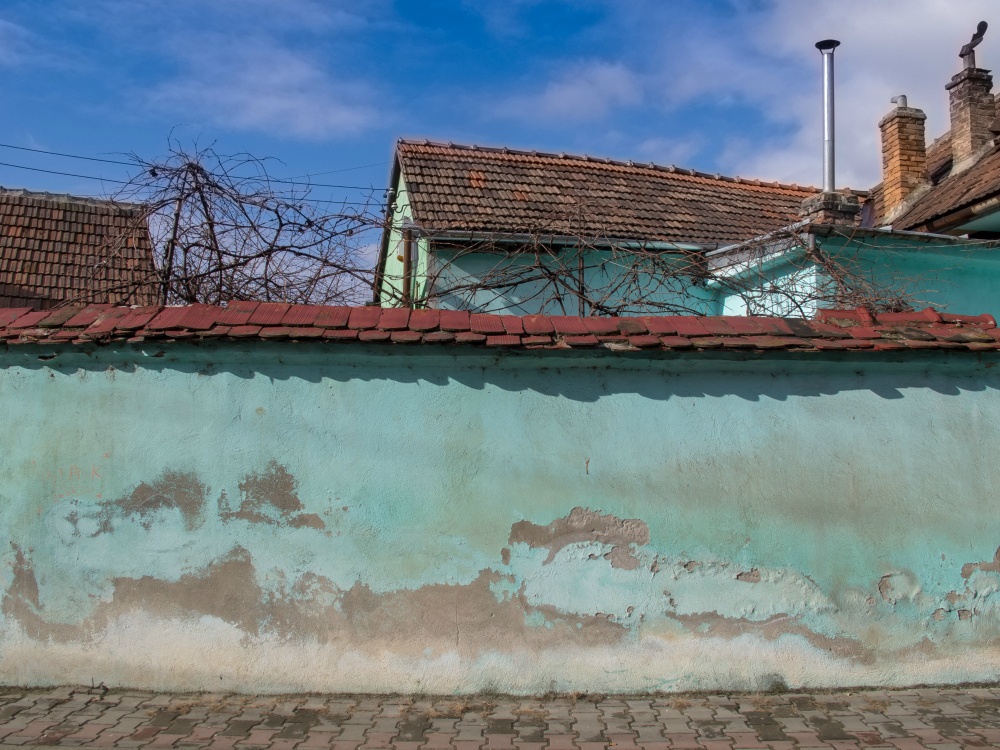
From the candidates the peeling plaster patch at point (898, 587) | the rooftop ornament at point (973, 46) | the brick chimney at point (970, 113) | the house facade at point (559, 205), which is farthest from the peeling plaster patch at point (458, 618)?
the rooftop ornament at point (973, 46)

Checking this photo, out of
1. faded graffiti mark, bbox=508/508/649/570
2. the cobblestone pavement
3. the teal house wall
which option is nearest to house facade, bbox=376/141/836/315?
the teal house wall

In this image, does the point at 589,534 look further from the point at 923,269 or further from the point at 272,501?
the point at 923,269

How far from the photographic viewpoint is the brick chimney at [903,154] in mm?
13367

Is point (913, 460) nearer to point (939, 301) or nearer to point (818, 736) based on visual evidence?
point (818, 736)

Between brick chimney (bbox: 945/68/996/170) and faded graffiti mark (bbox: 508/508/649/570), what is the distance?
11.3m

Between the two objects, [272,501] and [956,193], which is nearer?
[272,501]

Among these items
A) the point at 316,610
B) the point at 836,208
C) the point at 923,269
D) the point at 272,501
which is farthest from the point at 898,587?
the point at 836,208

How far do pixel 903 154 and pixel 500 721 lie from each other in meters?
12.8

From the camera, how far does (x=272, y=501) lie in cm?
468

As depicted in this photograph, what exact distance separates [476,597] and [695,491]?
4.84ft

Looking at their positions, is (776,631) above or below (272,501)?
below

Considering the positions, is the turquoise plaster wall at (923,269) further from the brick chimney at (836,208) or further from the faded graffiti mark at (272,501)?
the faded graffiti mark at (272,501)

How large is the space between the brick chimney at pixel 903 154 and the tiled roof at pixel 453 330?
9.61 m

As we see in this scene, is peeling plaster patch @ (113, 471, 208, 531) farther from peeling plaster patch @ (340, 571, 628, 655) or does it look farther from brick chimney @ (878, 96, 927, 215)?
brick chimney @ (878, 96, 927, 215)
